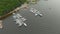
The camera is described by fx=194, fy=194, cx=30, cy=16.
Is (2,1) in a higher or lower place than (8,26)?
higher

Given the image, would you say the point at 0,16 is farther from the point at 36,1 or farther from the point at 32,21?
the point at 36,1

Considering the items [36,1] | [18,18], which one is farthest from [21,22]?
[36,1]

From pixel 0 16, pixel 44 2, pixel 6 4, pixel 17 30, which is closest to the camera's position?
pixel 17 30

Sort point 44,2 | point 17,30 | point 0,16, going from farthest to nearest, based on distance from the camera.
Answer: point 44,2 → point 0,16 → point 17,30

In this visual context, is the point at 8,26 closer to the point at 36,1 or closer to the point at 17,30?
the point at 17,30

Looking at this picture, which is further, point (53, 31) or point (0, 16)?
point (0, 16)

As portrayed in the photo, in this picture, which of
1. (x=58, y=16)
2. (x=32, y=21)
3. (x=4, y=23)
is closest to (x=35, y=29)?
(x=32, y=21)
